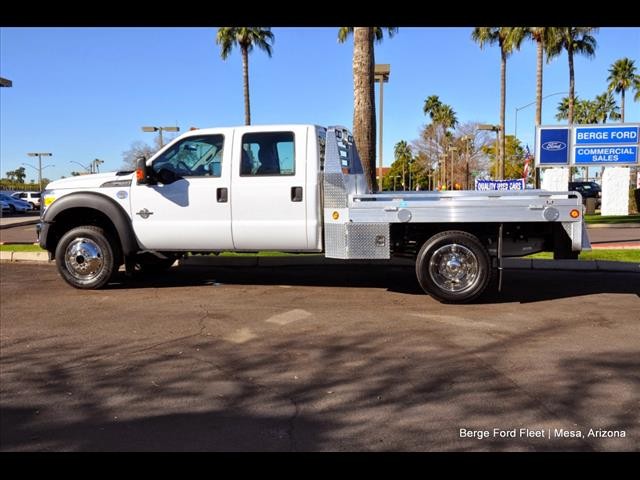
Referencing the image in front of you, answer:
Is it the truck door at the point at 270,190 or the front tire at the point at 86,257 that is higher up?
the truck door at the point at 270,190

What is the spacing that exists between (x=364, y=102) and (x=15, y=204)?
1344 inches

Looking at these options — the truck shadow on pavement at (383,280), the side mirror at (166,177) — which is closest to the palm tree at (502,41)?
the truck shadow on pavement at (383,280)

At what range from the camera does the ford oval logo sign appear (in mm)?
17625

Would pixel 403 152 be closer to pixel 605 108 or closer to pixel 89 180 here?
pixel 605 108

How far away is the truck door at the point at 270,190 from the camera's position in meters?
7.18

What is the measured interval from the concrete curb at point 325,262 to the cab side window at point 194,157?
2708mm

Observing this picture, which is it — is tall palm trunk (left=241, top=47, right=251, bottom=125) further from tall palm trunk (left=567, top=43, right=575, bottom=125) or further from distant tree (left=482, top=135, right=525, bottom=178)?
distant tree (left=482, top=135, right=525, bottom=178)

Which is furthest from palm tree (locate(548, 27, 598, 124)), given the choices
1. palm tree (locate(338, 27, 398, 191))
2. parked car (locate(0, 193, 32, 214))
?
parked car (locate(0, 193, 32, 214))

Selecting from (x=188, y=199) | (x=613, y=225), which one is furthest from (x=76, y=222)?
(x=613, y=225)

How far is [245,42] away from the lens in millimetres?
27984

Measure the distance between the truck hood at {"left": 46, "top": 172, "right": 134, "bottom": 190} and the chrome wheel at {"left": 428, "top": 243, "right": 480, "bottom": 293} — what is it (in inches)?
171

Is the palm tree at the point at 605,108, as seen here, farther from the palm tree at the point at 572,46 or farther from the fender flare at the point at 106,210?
the fender flare at the point at 106,210
